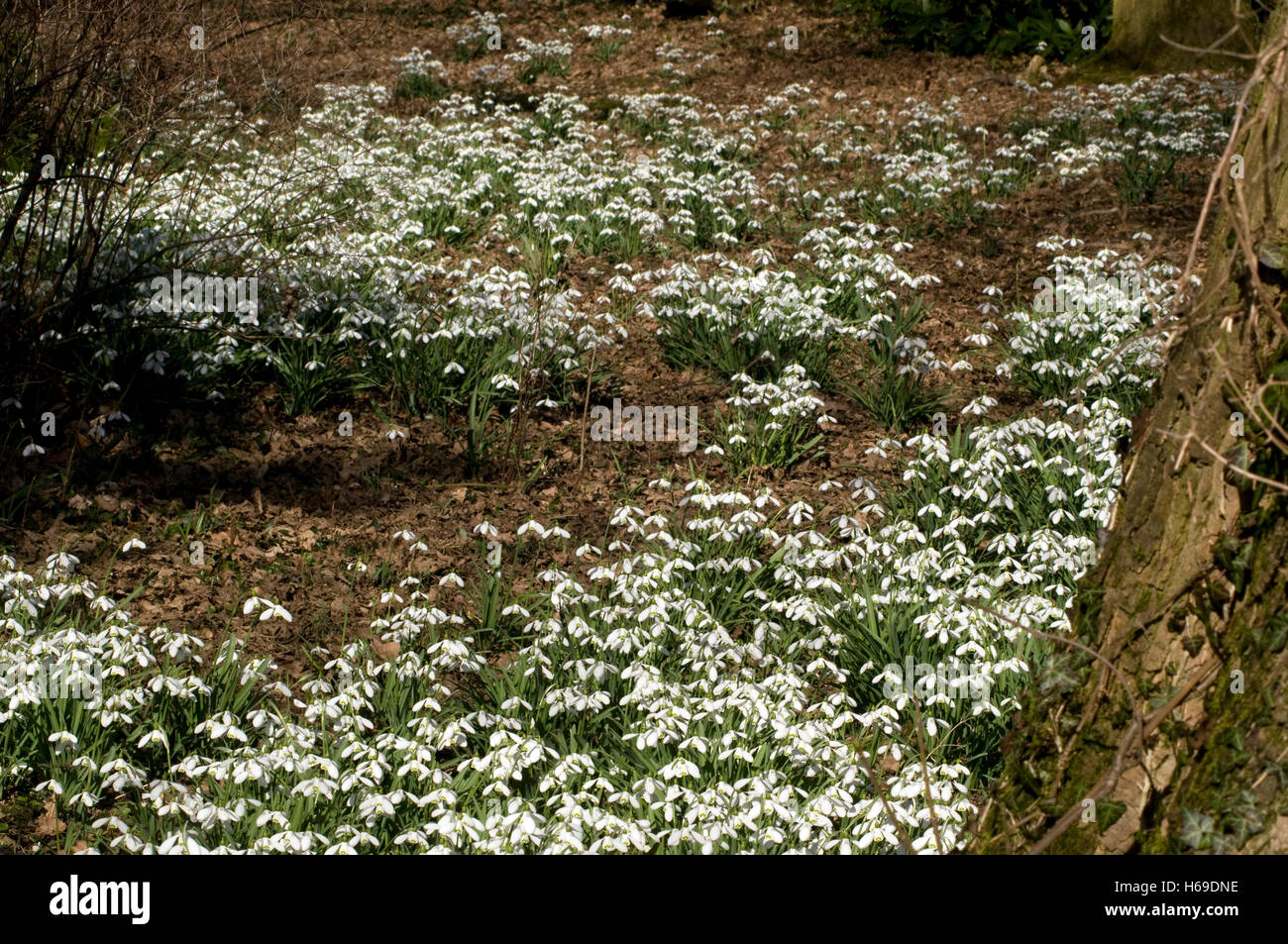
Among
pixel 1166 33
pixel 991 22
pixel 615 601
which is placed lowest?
pixel 615 601

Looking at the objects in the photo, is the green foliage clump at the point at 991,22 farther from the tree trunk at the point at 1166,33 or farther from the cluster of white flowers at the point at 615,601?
the cluster of white flowers at the point at 615,601

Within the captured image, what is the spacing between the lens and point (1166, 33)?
11.4 metres

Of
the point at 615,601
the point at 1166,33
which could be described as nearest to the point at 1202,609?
the point at 615,601

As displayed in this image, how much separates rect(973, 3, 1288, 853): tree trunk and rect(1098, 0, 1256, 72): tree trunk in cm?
969

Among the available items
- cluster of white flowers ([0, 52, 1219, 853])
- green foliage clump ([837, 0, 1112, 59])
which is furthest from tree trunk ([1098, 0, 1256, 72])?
cluster of white flowers ([0, 52, 1219, 853])

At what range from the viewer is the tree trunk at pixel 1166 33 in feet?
36.3

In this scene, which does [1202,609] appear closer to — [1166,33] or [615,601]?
[615,601]

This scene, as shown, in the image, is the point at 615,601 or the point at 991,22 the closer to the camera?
the point at 615,601

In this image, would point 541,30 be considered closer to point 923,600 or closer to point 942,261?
point 942,261

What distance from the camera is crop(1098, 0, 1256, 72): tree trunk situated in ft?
36.3

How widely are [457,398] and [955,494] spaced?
8.62 feet

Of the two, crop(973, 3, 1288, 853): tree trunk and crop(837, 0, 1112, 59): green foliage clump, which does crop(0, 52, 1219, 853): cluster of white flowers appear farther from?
crop(837, 0, 1112, 59): green foliage clump

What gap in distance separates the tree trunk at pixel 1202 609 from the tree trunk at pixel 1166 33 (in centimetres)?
969

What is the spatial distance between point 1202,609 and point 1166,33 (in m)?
11.0
